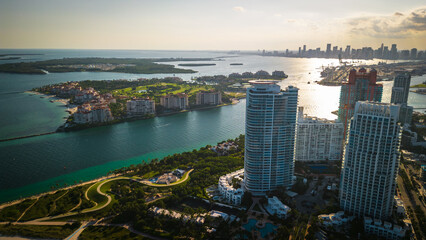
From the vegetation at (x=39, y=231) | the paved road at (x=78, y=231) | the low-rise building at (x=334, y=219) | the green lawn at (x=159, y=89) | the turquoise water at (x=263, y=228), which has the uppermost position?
the green lawn at (x=159, y=89)

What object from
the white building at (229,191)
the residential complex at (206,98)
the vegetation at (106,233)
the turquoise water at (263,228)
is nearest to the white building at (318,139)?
the white building at (229,191)

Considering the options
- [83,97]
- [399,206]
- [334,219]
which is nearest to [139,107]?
[83,97]

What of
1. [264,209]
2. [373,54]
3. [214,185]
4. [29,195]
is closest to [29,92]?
[29,195]

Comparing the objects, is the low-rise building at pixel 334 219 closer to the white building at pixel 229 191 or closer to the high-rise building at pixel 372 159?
the high-rise building at pixel 372 159

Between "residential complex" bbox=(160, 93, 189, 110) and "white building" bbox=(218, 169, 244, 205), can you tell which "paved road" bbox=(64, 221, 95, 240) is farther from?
"residential complex" bbox=(160, 93, 189, 110)

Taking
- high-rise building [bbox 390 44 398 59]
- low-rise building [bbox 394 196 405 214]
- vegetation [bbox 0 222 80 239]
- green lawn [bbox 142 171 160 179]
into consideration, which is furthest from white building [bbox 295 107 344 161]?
high-rise building [bbox 390 44 398 59]
